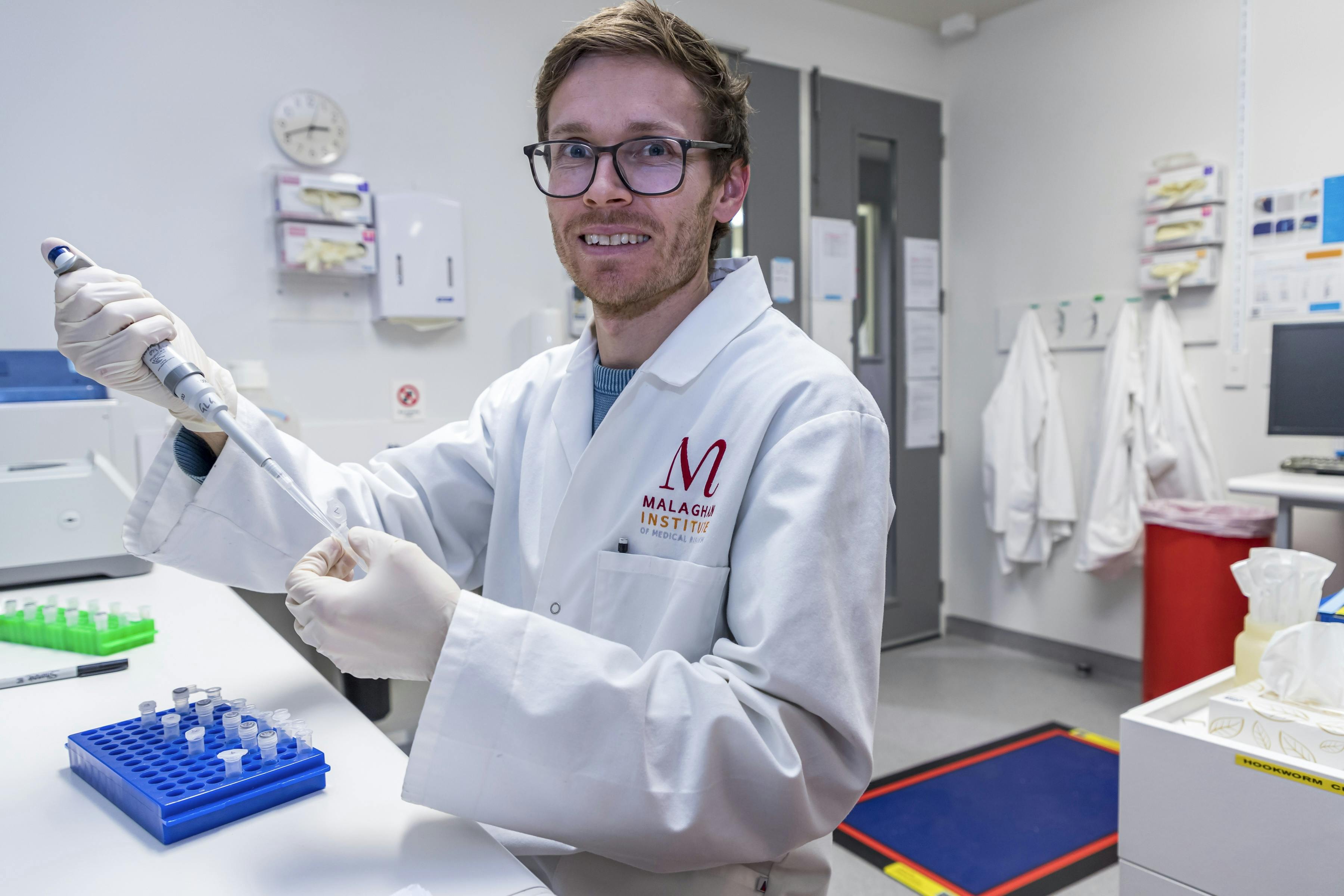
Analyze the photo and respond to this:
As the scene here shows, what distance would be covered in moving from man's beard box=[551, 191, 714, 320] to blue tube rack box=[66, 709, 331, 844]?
2.03ft

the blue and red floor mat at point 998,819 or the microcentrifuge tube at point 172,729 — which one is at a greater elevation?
the microcentrifuge tube at point 172,729

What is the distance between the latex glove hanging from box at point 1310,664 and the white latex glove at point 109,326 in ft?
4.57

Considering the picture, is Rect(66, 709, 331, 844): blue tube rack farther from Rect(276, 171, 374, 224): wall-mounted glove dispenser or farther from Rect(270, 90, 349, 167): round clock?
Rect(270, 90, 349, 167): round clock

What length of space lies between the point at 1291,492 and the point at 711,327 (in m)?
1.88

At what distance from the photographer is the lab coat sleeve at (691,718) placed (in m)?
0.73

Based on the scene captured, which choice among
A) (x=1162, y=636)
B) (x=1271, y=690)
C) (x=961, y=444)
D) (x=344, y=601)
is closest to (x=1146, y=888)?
(x=1271, y=690)

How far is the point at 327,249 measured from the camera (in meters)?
2.36

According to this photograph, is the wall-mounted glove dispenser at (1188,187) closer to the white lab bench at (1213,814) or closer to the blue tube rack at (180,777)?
the white lab bench at (1213,814)

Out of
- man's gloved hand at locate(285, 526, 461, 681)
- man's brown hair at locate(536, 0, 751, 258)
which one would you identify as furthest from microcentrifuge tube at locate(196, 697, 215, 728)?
man's brown hair at locate(536, 0, 751, 258)

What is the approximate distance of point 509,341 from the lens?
Result: 9.05ft

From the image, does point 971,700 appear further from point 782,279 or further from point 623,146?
point 623,146

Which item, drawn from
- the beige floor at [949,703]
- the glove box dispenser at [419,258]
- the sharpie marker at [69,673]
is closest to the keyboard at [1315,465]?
the beige floor at [949,703]

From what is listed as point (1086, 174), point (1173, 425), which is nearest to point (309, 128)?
point (1086, 174)

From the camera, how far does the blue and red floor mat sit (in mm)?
2012
